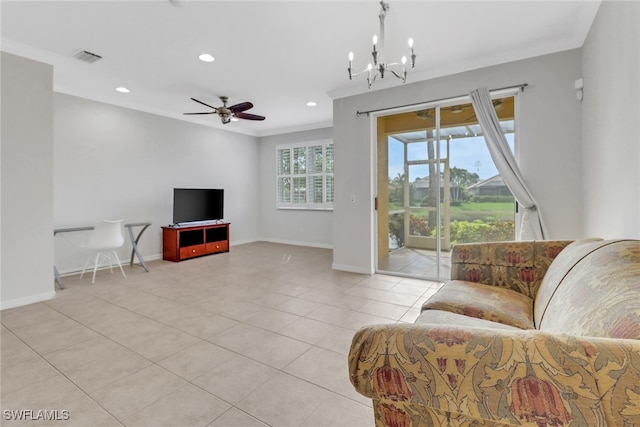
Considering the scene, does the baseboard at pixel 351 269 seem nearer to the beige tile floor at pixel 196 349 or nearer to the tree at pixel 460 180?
the beige tile floor at pixel 196 349

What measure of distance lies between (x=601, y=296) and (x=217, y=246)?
19.2 feet

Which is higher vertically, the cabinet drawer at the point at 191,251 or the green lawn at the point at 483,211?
the green lawn at the point at 483,211

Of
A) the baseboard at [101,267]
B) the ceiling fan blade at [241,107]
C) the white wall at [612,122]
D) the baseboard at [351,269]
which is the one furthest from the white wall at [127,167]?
the white wall at [612,122]

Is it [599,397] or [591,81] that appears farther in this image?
[591,81]

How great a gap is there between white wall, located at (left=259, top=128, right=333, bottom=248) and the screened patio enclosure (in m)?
2.34

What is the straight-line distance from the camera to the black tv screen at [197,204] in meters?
5.42

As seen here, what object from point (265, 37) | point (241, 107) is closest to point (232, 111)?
point (241, 107)

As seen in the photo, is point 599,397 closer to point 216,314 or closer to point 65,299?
point 216,314

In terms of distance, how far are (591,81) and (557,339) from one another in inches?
119

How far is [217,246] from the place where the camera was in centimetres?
600

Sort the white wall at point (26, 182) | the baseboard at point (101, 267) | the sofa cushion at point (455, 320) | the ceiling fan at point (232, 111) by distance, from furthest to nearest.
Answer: the baseboard at point (101, 267), the ceiling fan at point (232, 111), the white wall at point (26, 182), the sofa cushion at point (455, 320)

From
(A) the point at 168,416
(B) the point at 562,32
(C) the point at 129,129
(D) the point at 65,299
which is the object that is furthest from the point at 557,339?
(C) the point at 129,129

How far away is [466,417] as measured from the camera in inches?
32.2

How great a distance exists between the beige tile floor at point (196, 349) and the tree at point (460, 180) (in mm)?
1310
